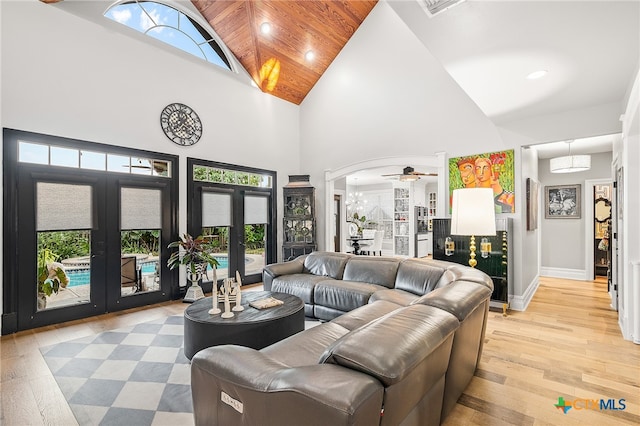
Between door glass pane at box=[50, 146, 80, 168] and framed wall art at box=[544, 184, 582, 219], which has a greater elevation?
door glass pane at box=[50, 146, 80, 168]

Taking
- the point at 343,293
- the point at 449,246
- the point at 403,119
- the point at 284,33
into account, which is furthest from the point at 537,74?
the point at 284,33

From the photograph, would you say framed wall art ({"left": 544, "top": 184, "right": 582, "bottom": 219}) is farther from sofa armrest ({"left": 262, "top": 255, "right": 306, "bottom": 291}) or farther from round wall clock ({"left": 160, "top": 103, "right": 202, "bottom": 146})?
round wall clock ({"left": 160, "top": 103, "right": 202, "bottom": 146})

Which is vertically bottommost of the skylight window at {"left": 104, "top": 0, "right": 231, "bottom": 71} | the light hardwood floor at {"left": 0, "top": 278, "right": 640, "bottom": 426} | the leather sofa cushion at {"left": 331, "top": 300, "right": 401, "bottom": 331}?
the light hardwood floor at {"left": 0, "top": 278, "right": 640, "bottom": 426}

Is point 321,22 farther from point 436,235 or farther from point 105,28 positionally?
point 436,235

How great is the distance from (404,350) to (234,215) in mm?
5052

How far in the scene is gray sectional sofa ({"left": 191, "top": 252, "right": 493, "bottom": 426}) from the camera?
109 centimetres

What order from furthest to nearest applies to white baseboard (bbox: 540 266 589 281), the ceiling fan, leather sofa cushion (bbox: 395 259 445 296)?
the ceiling fan < white baseboard (bbox: 540 266 589 281) < leather sofa cushion (bbox: 395 259 445 296)

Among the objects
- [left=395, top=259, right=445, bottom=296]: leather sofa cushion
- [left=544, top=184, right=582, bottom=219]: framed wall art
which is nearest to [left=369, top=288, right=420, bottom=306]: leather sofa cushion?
[left=395, top=259, right=445, bottom=296]: leather sofa cushion

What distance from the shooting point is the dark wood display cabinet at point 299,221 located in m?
6.43

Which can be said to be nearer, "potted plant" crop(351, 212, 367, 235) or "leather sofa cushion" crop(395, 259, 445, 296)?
"leather sofa cushion" crop(395, 259, 445, 296)

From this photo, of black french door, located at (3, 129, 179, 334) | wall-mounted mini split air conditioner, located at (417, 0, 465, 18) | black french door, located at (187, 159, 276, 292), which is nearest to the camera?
wall-mounted mini split air conditioner, located at (417, 0, 465, 18)

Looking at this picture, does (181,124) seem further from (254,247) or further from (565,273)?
(565,273)

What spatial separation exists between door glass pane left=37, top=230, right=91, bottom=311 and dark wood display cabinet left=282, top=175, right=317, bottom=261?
3.26 metres

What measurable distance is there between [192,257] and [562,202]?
7084mm
